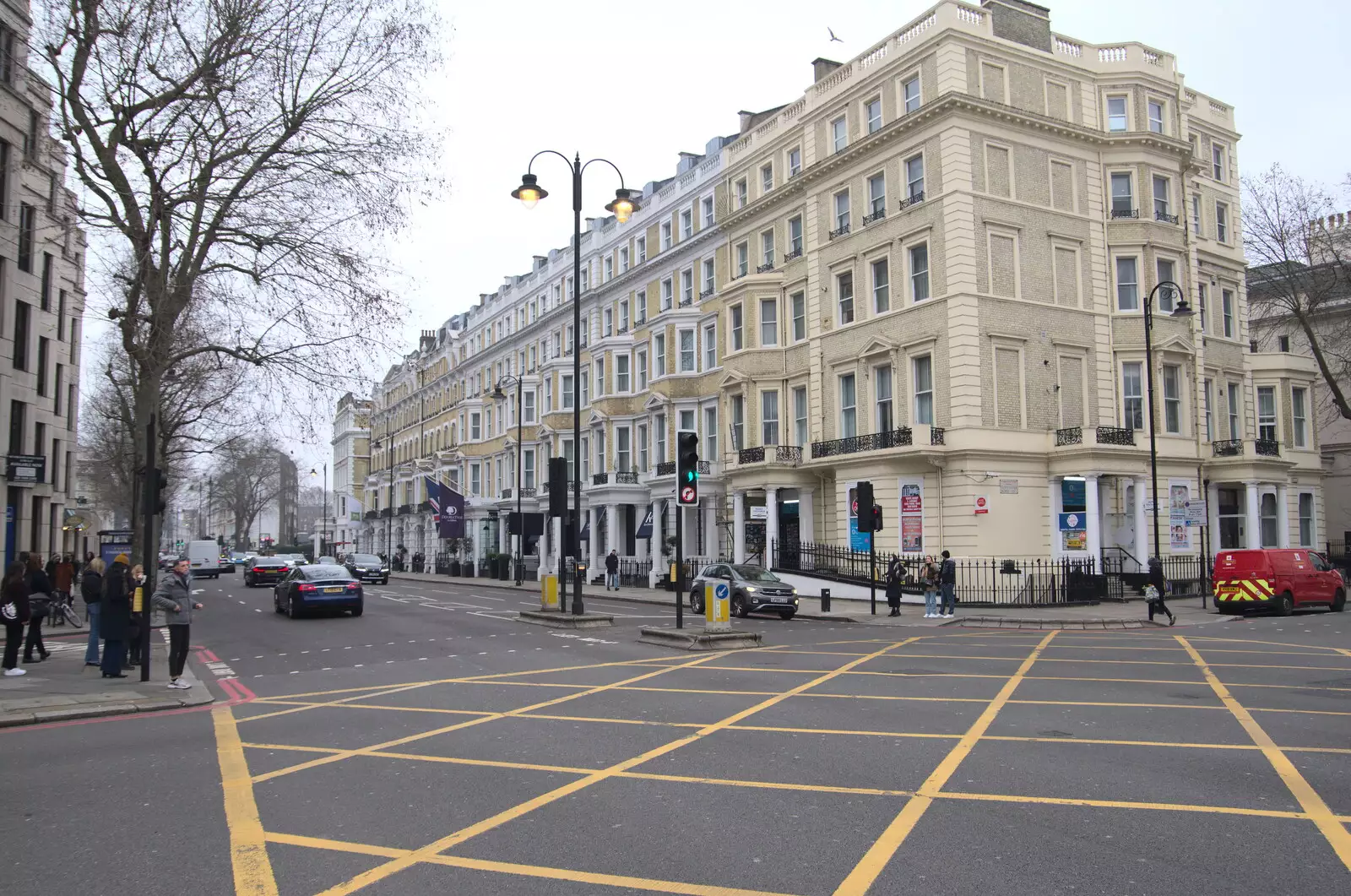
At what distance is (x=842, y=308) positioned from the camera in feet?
114

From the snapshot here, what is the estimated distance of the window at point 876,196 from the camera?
3309cm

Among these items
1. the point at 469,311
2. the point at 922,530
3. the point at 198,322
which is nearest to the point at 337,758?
the point at 922,530

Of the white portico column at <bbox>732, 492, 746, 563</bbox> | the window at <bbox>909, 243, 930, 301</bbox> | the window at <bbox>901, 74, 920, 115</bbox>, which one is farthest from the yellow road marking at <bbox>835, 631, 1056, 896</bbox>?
the white portico column at <bbox>732, 492, 746, 563</bbox>

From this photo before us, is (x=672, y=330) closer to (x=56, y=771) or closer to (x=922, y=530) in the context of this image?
(x=922, y=530)

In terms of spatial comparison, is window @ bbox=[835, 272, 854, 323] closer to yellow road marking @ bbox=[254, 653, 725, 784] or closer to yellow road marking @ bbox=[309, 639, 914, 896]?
yellow road marking @ bbox=[254, 653, 725, 784]

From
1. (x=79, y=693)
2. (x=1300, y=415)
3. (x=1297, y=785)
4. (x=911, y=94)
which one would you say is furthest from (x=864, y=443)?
(x=1297, y=785)

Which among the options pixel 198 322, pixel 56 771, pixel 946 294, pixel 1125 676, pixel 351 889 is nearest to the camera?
pixel 351 889

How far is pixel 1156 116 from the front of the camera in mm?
34312

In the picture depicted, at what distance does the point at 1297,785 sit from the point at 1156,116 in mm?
33203

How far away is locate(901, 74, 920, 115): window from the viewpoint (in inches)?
1259

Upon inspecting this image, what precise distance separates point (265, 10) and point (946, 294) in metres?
20.5

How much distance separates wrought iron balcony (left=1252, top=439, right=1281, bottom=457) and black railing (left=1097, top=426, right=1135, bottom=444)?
8.34 metres

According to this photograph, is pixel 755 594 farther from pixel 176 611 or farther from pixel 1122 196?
pixel 1122 196

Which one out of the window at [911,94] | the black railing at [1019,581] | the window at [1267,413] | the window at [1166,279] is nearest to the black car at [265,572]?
the black railing at [1019,581]
